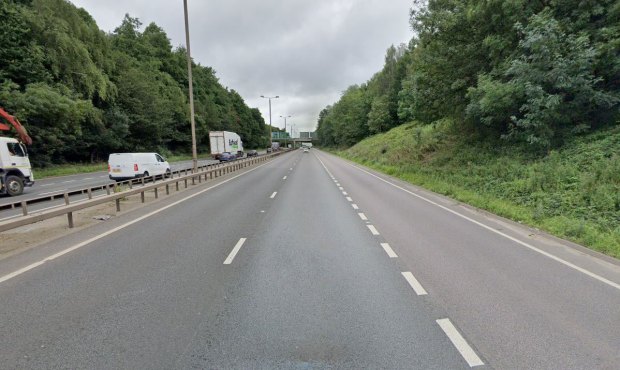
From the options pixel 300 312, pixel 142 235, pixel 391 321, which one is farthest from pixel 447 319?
pixel 142 235

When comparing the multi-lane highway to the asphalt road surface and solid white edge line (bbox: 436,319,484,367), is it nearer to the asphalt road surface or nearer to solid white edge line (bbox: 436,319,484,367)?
solid white edge line (bbox: 436,319,484,367)

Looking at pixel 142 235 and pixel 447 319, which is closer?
pixel 447 319

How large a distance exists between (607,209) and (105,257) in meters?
11.6

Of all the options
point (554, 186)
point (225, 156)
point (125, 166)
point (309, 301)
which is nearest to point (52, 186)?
point (125, 166)

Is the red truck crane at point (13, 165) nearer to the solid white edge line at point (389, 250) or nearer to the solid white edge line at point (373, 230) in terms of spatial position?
the solid white edge line at point (373, 230)

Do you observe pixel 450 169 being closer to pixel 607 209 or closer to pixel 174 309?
pixel 607 209

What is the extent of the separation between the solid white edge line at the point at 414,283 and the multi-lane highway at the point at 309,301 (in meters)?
0.03

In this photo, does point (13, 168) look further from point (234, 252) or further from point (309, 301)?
point (309, 301)

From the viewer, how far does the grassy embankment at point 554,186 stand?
25.7 ft

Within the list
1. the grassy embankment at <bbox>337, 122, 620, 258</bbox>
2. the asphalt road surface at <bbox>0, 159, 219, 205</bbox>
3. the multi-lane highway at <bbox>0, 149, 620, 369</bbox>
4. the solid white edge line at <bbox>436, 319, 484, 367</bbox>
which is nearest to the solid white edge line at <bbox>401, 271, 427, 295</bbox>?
the multi-lane highway at <bbox>0, 149, 620, 369</bbox>

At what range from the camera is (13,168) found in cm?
1580

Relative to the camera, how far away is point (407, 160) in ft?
90.9

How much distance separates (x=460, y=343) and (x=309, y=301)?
5.95ft

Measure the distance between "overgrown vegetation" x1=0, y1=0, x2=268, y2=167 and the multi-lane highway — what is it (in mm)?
24737
